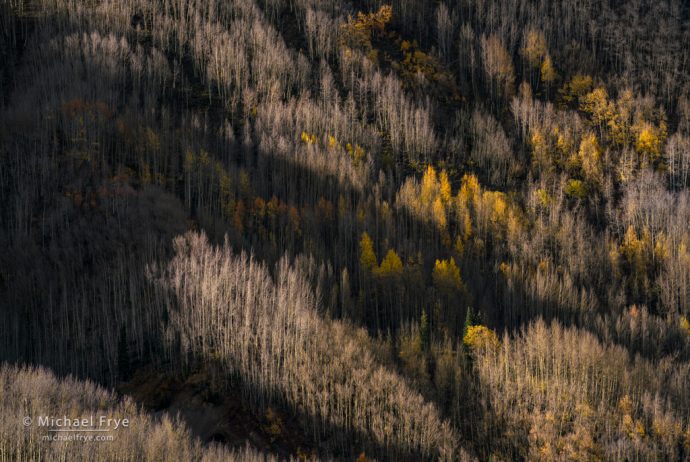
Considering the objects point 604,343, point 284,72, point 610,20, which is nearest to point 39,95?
point 284,72

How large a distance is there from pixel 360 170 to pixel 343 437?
218 feet

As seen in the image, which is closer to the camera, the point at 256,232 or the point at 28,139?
the point at 28,139

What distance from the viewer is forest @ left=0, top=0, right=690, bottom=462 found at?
8338 centimetres

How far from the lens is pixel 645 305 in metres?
127

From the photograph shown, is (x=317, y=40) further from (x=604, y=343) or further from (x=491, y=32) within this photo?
(x=604, y=343)

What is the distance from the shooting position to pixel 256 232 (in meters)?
124

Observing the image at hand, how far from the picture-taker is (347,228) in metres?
126

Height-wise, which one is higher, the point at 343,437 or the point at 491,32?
the point at 491,32

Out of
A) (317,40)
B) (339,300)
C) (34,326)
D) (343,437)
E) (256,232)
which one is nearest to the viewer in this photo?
(343,437)

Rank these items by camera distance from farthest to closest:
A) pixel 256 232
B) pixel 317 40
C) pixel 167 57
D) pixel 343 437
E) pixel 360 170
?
pixel 317 40
pixel 167 57
pixel 360 170
pixel 256 232
pixel 343 437

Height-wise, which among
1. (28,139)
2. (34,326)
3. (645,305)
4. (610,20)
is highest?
(610,20)

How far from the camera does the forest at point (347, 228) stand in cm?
8338

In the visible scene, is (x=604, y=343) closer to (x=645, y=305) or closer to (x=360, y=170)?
(x=645, y=305)

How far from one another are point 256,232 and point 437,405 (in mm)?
46984
